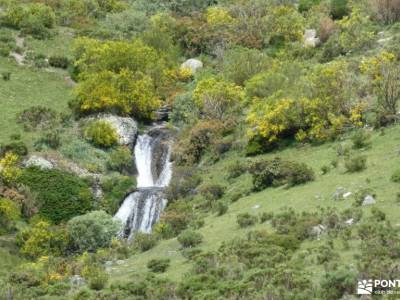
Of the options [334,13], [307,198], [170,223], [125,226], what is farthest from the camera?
[334,13]

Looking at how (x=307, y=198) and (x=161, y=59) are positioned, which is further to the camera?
(x=161, y=59)

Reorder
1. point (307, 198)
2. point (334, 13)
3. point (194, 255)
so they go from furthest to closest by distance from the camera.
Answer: point (334, 13) → point (307, 198) → point (194, 255)

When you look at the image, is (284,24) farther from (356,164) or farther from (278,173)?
(356,164)

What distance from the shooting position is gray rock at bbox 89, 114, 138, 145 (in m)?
53.3

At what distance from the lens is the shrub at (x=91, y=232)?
1565 inches

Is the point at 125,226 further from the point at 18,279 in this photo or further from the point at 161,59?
the point at 161,59

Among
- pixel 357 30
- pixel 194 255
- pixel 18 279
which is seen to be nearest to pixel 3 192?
pixel 18 279

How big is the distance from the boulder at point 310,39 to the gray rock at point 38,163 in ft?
79.9

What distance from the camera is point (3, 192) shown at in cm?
4416

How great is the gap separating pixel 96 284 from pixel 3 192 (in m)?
18.1

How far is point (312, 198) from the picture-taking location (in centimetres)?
3256

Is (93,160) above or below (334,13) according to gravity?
below

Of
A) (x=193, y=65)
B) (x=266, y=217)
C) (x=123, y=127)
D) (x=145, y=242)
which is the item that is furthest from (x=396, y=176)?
(x=193, y=65)

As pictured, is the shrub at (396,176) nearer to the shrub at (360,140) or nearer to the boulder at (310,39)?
the shrub at (360,140)
